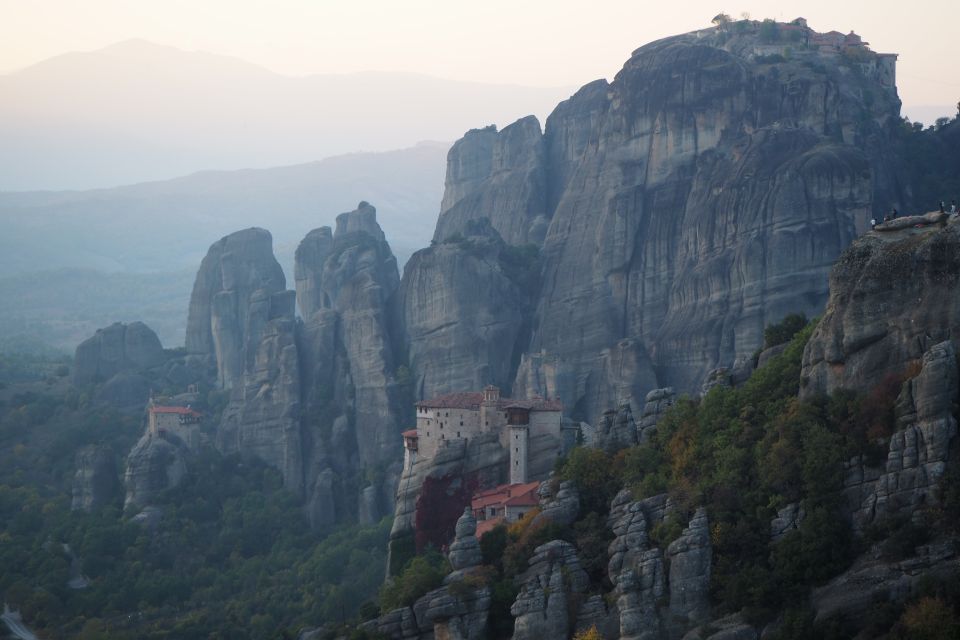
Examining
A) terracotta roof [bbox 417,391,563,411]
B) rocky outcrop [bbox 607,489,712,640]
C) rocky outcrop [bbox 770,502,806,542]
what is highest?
terracotta roof [bbox 417,391,563,411]

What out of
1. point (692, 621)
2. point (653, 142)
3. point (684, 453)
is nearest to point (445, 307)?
point (653, 142)

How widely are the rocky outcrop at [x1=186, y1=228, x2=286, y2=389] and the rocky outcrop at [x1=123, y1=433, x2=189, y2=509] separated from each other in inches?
538

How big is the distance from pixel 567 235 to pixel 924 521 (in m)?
55.0

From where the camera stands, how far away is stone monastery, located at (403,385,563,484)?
73562mm

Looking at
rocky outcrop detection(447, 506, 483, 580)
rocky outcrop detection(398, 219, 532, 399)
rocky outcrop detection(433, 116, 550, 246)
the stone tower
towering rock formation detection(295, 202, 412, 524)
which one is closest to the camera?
rocky outcrop detection(447, 506, 483, 580)

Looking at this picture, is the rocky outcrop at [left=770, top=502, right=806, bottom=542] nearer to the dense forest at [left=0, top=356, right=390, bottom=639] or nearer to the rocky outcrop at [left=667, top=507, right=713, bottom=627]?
the rocky outcrop at [left=667, top=507, right=713, bottom=627]

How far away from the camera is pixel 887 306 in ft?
169

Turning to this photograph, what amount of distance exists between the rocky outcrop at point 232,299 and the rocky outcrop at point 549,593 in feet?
199

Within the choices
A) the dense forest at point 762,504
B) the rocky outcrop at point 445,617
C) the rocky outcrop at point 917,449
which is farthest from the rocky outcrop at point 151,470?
the rocky outcrop at point 917,449

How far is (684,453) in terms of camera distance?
2260 inches

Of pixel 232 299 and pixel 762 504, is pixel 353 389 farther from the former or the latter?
pixel 762 504

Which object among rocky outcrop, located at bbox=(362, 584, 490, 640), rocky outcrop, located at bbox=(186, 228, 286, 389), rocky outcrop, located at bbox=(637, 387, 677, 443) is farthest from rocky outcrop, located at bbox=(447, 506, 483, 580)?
rocky outcrop, located at bbox=(186, 228, 286, 389)

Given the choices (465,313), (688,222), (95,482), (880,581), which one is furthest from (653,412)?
(95,482)

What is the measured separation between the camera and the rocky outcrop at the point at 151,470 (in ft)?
327
